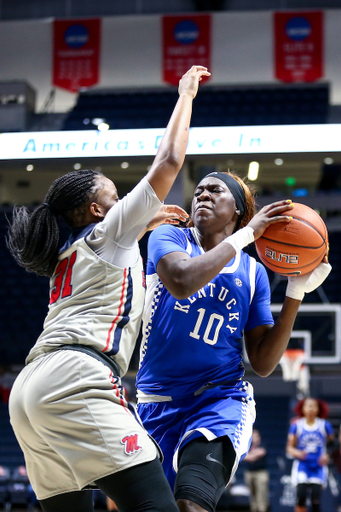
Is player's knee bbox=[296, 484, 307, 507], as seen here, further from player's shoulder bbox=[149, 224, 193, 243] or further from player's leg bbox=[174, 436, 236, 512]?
player's shoulder bbox=[149, 224, 193, 243]

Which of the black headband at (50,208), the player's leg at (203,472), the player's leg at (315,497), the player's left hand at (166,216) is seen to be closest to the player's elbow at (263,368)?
the player's leg at (203,472)

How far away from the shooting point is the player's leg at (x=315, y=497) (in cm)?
731

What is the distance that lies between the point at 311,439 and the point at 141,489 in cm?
659

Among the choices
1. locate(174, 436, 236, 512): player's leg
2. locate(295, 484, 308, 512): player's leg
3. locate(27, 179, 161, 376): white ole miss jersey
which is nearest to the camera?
locate(27, 179, 161, 376): white ole miss jersey

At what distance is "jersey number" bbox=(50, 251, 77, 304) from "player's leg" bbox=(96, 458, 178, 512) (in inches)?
24.4

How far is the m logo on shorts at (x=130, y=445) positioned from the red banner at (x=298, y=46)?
13005 millimetres

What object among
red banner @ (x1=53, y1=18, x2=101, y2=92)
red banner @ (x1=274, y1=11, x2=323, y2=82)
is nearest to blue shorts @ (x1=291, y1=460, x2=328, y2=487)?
red banner @ (x1=274, y1=11, x2=323, y2=82)

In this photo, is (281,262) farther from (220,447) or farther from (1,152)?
(1,152)

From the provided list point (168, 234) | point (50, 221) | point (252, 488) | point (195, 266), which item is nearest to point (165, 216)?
point (168, 234)

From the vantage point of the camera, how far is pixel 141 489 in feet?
5.98

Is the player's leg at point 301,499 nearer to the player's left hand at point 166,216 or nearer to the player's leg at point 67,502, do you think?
the player's left hand at point 166,216

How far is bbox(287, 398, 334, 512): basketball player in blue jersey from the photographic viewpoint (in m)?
7.52

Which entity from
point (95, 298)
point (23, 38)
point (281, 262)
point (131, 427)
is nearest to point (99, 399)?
point (131, 427)

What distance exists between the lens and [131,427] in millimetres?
1904
